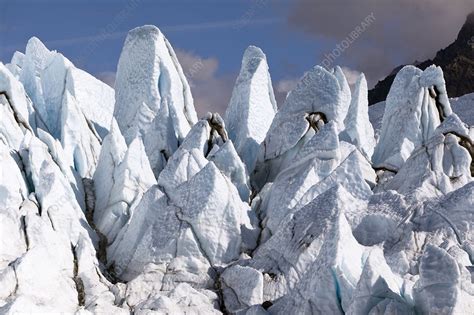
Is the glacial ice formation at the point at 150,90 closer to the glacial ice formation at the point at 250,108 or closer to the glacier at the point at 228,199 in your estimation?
the glacier at the point at 228,199

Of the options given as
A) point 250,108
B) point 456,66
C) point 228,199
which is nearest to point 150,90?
point 250,108

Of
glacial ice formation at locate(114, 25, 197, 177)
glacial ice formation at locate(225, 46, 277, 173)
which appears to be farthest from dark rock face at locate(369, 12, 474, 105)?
glacial ice formation at locate(114, 25, 197, 177)

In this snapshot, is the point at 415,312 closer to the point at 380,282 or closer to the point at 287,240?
the point at 380,282

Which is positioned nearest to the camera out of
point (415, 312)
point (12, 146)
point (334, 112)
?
point (415, 312)

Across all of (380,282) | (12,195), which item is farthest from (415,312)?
(12,195)

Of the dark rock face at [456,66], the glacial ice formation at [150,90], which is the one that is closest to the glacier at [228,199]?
the glacial ice formation at [150,90]

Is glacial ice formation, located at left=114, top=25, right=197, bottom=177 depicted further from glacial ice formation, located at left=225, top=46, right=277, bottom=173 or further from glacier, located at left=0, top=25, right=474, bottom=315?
glacial ice formation, located at left=225, top=46, right=277, bottom=173

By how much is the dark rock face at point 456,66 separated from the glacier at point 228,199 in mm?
52493

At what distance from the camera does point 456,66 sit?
80.6m

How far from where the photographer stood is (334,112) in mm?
24031

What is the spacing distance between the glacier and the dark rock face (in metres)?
52.5

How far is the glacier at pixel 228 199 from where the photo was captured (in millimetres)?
14766

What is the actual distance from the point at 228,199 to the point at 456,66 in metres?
66.2

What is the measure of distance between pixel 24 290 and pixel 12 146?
684cm
